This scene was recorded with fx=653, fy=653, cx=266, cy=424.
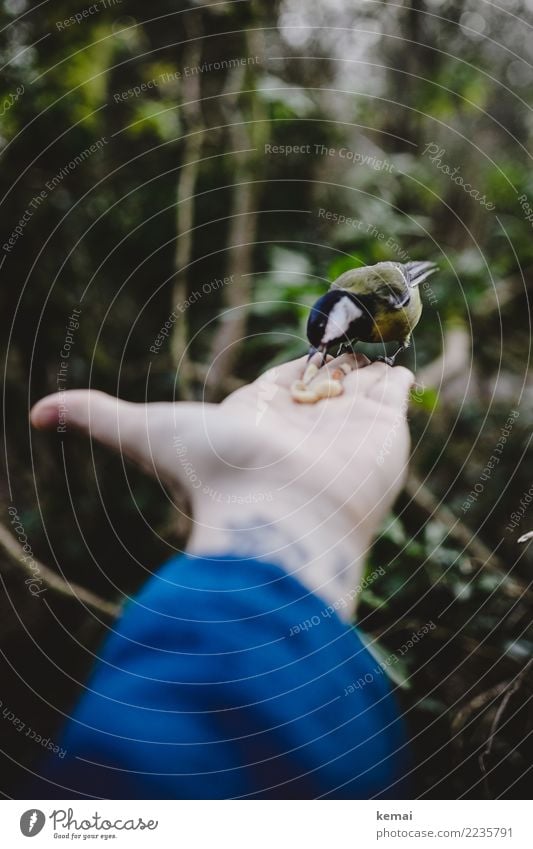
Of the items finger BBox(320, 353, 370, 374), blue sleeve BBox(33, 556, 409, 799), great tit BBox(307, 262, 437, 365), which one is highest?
great tit BBox(307, 262, 437, 365)

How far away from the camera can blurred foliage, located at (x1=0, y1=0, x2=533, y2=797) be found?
88cm

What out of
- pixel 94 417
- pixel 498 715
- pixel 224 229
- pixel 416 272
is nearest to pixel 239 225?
pixel 224 229

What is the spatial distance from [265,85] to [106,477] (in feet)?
2.05

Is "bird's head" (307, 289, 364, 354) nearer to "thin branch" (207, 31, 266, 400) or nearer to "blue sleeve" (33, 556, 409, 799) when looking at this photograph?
"blue sleeve" (33, 556, 409, 799)

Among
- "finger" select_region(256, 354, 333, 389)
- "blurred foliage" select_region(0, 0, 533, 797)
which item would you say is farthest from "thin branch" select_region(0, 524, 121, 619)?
"finger" select_region(256, 354, 333, 389)

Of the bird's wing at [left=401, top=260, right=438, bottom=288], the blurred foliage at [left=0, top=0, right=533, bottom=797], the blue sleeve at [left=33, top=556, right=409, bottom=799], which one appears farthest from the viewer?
the blurred foliage at [left=0, top=0, right=533, bottom=797]

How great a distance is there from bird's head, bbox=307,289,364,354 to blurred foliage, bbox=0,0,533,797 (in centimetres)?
25

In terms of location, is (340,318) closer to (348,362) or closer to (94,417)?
(348,362)

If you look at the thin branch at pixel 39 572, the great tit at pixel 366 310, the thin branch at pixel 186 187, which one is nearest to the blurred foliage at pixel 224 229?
the thin branch at pixel 186 187

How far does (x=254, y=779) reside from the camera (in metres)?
0.48

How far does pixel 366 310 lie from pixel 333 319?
0.09 feet

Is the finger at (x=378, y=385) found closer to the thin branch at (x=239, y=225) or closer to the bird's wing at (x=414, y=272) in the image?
the bird's wing at (x=414, y=272)

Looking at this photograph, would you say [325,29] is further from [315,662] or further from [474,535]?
[315,662]

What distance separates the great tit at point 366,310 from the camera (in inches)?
18.5
